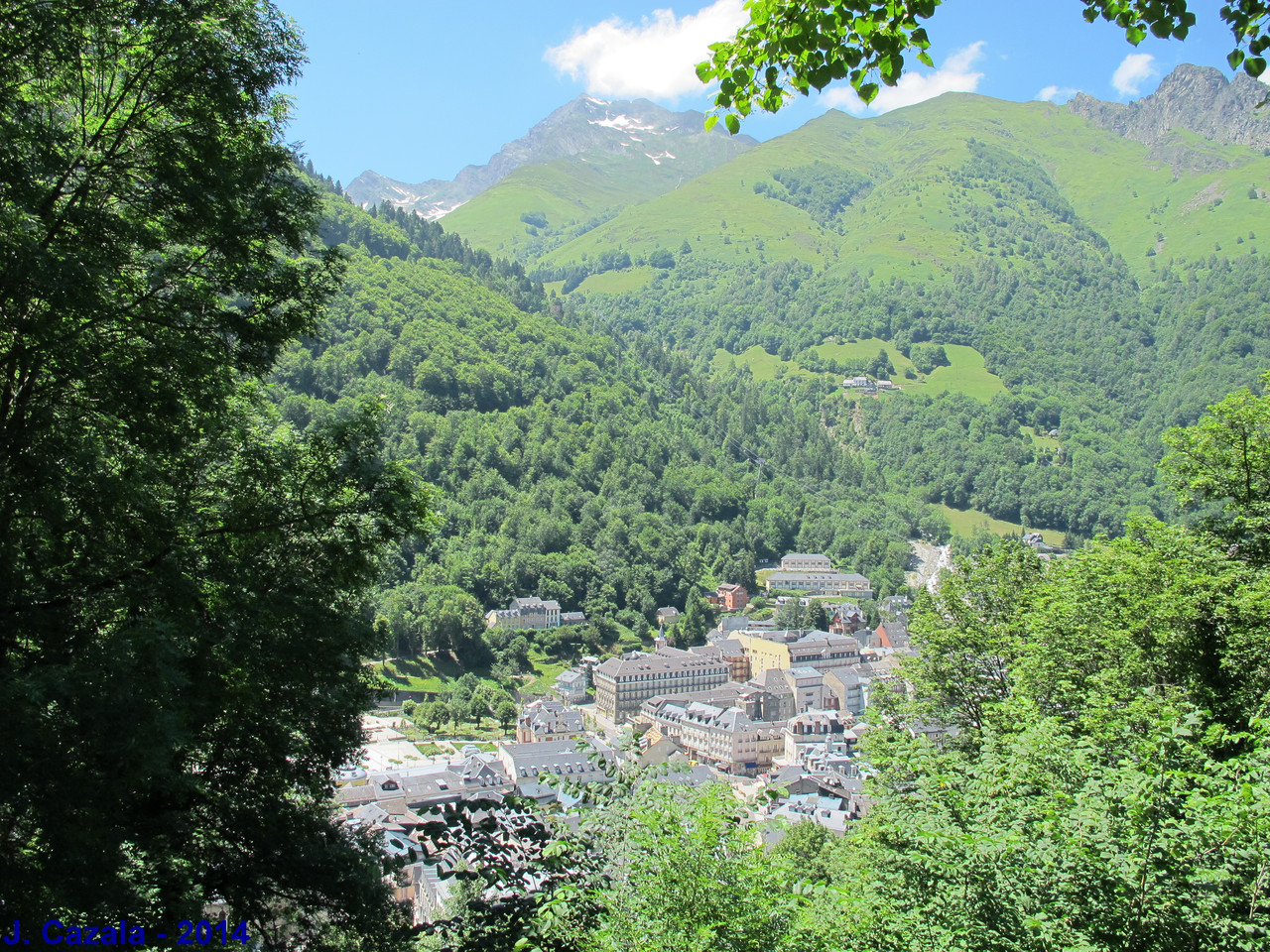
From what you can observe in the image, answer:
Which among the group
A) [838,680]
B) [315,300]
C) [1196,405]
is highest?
[315,300]

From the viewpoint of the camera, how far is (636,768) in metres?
7.11

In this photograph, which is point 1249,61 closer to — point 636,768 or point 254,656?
point 636,768

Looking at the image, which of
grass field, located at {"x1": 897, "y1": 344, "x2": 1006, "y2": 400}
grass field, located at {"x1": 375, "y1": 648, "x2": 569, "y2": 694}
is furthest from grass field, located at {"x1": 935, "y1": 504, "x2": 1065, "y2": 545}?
grass field, located at {"x1": 375, "y1": 648, "x2": 569, "y2": 694}

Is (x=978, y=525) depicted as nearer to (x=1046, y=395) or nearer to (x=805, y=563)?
(x=805, y=563)

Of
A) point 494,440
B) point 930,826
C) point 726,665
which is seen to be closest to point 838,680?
point 726,665

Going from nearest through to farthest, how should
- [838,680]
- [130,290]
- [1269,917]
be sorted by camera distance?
[1269,917] → [130,290] → [838,680]

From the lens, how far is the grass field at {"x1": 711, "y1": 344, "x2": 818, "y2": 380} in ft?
600

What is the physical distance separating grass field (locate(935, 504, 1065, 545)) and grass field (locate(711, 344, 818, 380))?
52.5 meters

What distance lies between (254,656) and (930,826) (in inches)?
212

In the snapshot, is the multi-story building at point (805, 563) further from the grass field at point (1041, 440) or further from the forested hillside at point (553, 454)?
the grass field at point (1041, 440)

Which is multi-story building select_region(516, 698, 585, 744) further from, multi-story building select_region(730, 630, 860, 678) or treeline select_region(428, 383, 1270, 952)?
treeline select_region(428, 383, 1270, 952)

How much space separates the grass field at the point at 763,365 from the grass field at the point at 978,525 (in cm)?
5247

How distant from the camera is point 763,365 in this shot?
19038 cm

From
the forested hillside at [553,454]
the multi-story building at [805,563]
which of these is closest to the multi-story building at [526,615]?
the forested hillside at [553,454]
